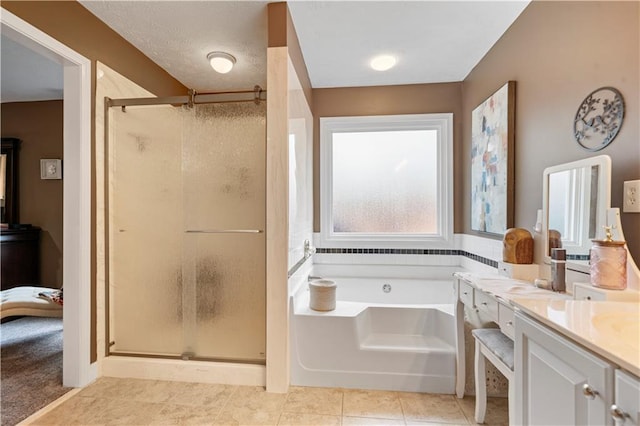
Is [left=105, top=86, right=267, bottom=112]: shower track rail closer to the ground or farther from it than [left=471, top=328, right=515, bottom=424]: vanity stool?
farther from it

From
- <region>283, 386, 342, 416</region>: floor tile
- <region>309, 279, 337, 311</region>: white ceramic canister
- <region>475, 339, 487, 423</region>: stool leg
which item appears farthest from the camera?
<region>309, 279, 337, 311</region>: white ceramic canister

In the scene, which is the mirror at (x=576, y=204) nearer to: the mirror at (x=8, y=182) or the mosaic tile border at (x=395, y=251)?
the mosaic tile border at (x=395, y=251)

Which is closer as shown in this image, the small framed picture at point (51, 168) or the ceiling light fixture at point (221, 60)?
the ceiling light fixture at point (221, 60)

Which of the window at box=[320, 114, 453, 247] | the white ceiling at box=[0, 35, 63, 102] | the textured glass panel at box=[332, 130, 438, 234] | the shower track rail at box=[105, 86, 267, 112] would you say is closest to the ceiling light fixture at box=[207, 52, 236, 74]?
the shower track rail at box=[105, 86, 267, 112]

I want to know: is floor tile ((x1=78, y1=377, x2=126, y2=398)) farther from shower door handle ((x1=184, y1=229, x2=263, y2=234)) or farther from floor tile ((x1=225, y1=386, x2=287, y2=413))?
shower door handle ((x1=184, y1=229, x2=263, y2=234))

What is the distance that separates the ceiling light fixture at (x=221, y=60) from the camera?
2539mm

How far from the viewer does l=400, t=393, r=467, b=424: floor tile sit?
1.67 m

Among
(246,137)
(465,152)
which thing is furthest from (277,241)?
(465,152)

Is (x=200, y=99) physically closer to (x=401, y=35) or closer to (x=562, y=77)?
(x=401, y=35)

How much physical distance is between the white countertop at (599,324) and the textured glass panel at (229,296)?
1535 mm

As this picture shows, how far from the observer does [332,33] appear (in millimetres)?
2270

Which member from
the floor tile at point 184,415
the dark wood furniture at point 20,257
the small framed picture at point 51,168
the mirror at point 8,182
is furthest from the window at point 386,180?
the mirror at point 8,182

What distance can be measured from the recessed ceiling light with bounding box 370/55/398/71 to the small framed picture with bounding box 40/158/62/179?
3606 mm

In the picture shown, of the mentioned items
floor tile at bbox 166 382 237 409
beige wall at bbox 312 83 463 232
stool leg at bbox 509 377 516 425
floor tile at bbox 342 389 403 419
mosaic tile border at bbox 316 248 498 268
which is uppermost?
beige wall at bbox 312 83 463 232
